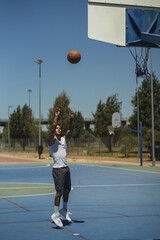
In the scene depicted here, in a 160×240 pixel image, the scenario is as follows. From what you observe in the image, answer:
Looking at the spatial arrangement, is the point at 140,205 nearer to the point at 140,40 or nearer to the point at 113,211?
the point at 113,211

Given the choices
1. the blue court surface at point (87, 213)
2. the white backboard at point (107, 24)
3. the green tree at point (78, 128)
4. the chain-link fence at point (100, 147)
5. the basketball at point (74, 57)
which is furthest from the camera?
the green tree at point (78, 128)

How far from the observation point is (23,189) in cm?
1324

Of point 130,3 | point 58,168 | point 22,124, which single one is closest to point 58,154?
point 58,168

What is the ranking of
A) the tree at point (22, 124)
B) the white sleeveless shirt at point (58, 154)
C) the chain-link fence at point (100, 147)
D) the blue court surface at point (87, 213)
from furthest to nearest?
the tree at point (22, 124) < the chain-link fence at point (100, 147) < the white sleeveless shirt at point (58, 154) < the blue court surface at point (87, 213)

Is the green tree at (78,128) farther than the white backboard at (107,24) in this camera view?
Yes

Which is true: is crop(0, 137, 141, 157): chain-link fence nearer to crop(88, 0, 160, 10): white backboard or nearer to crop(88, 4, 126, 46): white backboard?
crop(88, 4, 126, 46): white backboard

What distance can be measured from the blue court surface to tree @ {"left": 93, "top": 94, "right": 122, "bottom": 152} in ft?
93.7

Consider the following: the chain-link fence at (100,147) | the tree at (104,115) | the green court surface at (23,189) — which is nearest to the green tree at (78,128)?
the chain-link fence at (100,147)

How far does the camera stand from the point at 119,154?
40.8 meters

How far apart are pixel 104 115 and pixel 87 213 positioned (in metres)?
34.3

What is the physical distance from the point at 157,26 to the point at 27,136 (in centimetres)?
5215

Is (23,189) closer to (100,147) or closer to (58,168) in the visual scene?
(58,168)

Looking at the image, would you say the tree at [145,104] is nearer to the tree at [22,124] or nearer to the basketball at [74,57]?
the tree at [22,124]

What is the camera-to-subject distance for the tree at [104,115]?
140ft
